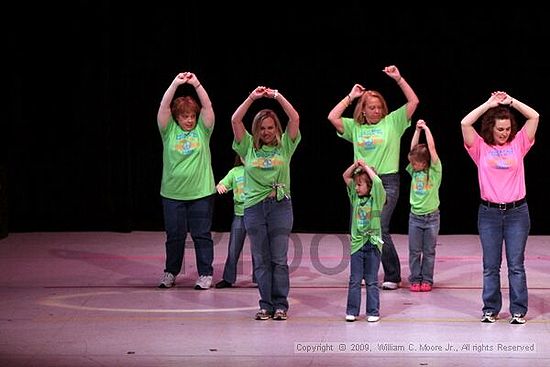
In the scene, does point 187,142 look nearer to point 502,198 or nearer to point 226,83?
point 502,198

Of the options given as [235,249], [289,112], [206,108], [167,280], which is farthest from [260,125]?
[167,280]

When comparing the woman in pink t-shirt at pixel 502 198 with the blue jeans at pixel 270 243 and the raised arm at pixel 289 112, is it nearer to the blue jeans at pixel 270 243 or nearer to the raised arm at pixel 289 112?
the raised arm at pixel 289 112

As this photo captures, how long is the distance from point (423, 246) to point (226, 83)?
3602mm

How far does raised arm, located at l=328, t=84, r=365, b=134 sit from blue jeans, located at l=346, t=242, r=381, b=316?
3.99ft

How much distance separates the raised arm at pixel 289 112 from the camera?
8.57 meters

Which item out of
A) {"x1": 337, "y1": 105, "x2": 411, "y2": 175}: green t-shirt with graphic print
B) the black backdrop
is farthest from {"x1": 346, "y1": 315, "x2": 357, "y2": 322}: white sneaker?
the black backdrop

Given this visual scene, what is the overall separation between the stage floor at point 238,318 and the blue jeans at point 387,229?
0.20 metres

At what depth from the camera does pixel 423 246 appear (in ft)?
32.7

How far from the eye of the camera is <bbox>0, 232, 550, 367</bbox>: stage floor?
7.62 meters

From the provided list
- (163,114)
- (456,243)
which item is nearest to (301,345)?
(163,114)

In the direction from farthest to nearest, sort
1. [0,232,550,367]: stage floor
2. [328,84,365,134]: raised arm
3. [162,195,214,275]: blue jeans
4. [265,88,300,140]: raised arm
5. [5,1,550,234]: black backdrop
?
[5,1,550,234]: black backdrop
[162,195,214,275]: blue jeans
[328,84,365,134]: raised arm
[265,88,300,140]: raised arm
[0,232,550,367]: stage floor

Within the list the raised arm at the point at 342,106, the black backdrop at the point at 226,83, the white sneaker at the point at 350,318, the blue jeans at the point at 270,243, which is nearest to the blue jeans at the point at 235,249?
the raised arm at the point at 342,106

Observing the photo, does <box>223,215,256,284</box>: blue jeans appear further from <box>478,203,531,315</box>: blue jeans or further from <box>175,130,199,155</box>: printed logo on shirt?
<box>478,203,531,315</box>: blue jeans

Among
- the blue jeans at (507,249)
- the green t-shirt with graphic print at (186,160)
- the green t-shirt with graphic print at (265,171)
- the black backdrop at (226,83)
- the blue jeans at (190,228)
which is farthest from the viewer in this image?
the black backdrop at (226,83)
